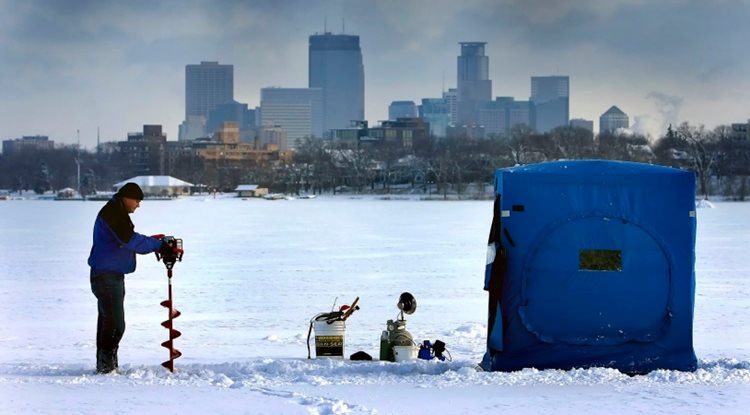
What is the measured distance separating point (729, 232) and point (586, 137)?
123m

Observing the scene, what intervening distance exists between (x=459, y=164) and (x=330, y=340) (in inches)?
5984

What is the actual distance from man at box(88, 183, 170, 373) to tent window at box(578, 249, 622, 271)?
388 centimetres

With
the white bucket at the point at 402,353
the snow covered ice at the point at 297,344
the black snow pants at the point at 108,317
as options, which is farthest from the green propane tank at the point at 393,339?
the black snow pants at the point at 108,317

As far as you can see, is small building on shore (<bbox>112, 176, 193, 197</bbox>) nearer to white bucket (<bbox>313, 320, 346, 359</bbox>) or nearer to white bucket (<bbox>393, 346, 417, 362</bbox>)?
white bucket (<bbox>313, 320, 346, 359</bbox>)

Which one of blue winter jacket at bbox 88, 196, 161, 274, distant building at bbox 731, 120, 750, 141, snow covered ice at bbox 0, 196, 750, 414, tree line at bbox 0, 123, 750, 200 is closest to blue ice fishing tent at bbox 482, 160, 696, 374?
snow covered ice at bbox 0, 196, 750, 414

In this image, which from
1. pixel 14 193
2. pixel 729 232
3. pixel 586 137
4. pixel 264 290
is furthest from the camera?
pixel 14 193

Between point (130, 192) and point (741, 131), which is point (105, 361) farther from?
point (741, 131)

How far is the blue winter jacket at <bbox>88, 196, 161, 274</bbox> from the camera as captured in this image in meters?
10.9

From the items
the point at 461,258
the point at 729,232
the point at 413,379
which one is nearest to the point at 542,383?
the point at 413,379

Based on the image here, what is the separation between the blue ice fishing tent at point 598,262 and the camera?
10883 mm

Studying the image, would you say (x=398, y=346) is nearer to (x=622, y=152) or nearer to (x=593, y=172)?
(x=593, y=172)

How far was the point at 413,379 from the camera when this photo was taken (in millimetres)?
10555

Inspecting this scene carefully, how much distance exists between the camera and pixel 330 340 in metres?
11.6

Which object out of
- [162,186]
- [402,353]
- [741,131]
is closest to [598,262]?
[402,353]
